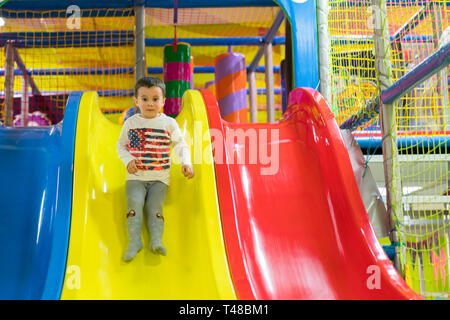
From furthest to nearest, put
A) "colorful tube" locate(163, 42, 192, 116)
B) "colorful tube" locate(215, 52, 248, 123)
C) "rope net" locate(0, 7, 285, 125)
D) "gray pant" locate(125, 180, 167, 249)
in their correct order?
"colorful tube" locate(215, 52, 248, 123) → "rope net" locate(0, 7, 285, 125) → "colorful tube" locate(163, 42, 192, 116) → "gray pant" locate(125, 180, 167, 249)

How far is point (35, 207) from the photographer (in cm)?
218

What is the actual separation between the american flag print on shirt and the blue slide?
34 cm

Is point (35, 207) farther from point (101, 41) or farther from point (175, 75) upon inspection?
point (101, 41)

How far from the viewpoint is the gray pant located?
81.2 inches

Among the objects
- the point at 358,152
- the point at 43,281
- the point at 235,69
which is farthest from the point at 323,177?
the point at 235,69

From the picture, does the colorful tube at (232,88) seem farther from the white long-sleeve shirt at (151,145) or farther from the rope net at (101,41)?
the white long-sleeve shirt at (151,145)

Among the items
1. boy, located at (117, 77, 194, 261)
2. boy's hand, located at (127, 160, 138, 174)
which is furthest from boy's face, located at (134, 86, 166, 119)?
boy's hand, located at (127, 160, 138, 174)

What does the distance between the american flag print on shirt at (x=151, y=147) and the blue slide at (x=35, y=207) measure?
0.34 metres

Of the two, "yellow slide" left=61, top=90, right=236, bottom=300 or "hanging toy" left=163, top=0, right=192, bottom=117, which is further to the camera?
"hanging toy" left=163, top=0, right=192, bottom=117

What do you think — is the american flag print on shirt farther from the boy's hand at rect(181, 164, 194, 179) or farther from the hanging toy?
the hanging toy

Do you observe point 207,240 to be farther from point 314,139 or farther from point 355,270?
point 314,139

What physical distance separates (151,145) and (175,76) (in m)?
1.92

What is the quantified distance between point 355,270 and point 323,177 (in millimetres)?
585

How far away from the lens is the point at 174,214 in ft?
7.40
